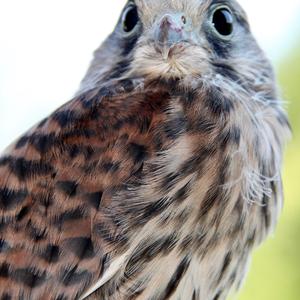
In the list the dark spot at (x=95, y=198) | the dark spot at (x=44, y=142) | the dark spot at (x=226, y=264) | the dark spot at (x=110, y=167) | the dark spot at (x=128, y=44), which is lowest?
the dark spot at (x=226, y=264)

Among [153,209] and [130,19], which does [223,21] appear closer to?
[130,19]

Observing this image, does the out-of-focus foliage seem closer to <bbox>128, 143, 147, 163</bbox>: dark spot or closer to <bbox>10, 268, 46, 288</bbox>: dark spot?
<bbox>128, 143, 147, 163</bbox>: dark spot

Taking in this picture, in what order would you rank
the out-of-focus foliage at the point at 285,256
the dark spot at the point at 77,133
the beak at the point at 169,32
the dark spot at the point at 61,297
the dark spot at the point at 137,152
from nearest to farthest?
1. the dark spot at the point at 61,297
2. the dark spot at the point at 137,152
3. the dark spot at the point at 77,133
4. the beak at the point at 169,32
5. the out-of-focus foliage at the point at 285,256

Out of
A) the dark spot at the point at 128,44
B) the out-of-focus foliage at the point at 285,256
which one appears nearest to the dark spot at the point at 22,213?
the dark spot at the point at 128,44

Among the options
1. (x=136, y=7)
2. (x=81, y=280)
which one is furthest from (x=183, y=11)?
(x=81, y=280)

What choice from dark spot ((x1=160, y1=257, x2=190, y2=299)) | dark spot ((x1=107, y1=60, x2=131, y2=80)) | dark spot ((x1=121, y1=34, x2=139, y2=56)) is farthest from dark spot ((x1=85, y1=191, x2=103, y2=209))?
dark spot ((x1=121, y1=34, x2=139, y2=56))

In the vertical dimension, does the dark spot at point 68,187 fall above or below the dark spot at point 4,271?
above

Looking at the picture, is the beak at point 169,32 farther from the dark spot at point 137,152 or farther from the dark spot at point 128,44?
the dark spot at point 137,152
